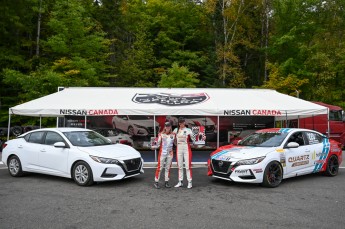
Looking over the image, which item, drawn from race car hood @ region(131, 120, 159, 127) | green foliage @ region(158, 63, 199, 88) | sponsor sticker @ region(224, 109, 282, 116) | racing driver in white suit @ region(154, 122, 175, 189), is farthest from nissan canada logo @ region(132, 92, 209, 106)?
green foliage @ region(158, 63, 199, 88)

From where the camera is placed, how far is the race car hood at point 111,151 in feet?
30.2

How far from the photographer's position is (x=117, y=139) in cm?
1725

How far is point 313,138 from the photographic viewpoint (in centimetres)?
1078

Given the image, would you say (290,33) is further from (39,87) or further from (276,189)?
(276,189)

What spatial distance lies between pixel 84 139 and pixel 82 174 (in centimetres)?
138

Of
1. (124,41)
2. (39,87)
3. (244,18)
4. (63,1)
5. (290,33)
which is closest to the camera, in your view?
(39,87)

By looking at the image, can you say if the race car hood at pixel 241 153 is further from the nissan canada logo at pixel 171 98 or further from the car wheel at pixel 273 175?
the nissan canada logo at pixel 171 98

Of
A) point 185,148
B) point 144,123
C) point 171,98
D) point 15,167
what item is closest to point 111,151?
point 185,148

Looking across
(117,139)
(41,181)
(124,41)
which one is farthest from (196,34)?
(41,181)

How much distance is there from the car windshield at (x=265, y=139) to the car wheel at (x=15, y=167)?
6.73m

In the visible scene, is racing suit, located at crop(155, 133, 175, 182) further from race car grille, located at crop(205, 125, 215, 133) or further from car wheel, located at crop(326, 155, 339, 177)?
race car grille, located at crop(205, 125, 215, 133)

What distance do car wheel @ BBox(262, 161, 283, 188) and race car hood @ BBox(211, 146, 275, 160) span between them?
0.37 metres

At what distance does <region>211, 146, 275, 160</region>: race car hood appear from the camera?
9047mm

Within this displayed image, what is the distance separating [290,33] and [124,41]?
18.9 m
